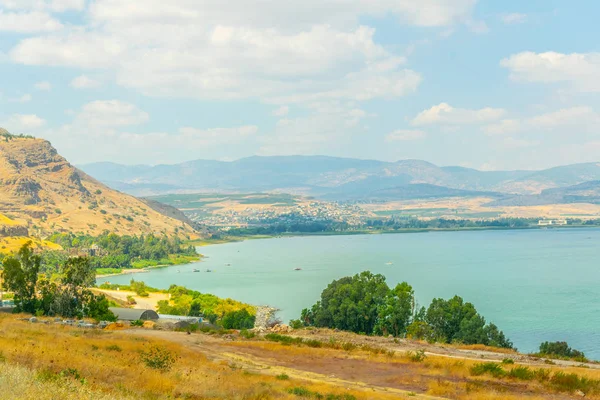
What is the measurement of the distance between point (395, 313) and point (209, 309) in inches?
1248

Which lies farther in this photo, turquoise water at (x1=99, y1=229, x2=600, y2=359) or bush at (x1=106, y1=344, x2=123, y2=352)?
turquoise water at (x1=99, y1=229, x2=600, y2=359)

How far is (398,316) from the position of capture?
54.9 meters

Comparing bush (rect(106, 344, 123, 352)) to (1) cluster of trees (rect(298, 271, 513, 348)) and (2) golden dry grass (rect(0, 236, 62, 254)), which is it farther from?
(2) golden dry grass (rect(0, 236, 62, 254))

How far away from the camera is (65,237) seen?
585 ft

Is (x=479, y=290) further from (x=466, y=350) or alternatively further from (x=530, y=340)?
(x=466, y=350)

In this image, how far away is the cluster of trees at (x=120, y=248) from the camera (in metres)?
166

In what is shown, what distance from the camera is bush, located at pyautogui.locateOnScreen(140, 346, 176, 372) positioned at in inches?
852

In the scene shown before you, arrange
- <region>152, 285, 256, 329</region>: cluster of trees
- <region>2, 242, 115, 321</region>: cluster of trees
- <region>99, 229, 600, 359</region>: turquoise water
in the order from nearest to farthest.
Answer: <region>2, 242, 115, 321</region>: cluster of trees < <region>152, 285, 256, 329</region>: cluster of trees < <region>99, 229, 600, 359</region>: turquoise water

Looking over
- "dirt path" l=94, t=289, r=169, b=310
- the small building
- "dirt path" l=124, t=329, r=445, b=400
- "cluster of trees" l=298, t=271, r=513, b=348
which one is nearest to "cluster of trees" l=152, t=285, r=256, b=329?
"dirt path" l=94, t=289, r=169, b=310

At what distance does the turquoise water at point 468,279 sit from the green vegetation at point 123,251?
37.2ft

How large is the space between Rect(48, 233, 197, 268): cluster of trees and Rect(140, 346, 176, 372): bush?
14290cm

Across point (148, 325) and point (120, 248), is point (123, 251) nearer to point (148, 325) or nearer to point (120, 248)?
point (120, 248)

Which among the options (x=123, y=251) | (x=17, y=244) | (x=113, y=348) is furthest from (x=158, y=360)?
(x=123, y=251)

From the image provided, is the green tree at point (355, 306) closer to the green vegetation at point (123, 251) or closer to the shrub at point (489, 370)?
the shrub at point (489, 370)
